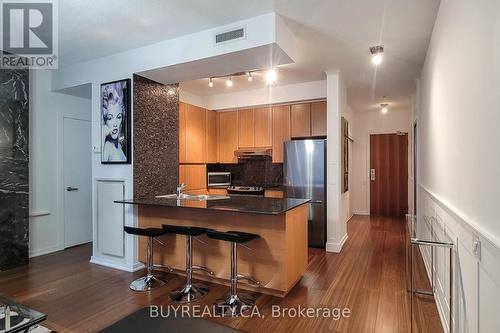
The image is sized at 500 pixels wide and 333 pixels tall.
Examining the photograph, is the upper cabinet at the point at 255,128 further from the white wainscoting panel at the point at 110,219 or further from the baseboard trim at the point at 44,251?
the baseboard trim at the point at 44,251

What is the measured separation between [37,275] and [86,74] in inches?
106

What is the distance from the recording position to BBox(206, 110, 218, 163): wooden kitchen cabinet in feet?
19.2

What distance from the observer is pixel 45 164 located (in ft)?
14.2

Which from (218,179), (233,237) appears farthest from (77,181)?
(233,237)

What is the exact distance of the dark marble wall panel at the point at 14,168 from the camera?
3.67 m

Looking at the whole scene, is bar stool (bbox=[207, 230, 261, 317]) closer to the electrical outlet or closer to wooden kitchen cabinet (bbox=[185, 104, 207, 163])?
the electrical outlet

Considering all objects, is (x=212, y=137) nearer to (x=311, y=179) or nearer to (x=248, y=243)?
(x=311, y=179)

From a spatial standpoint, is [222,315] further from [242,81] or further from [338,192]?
[242,81]

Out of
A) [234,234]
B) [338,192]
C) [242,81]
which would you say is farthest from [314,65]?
[234,234]

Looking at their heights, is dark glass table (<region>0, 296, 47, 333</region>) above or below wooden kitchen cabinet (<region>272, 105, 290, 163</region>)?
below

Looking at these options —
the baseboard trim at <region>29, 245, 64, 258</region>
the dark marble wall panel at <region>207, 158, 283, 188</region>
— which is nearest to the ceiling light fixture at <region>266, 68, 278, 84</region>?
the dark marble wall panel at <region>207, 158, 283, 188</region>

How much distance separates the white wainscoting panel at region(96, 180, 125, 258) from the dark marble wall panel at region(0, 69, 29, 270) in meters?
0.99

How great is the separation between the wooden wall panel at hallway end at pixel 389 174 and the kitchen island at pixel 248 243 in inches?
192

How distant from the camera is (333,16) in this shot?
8.94 ft
